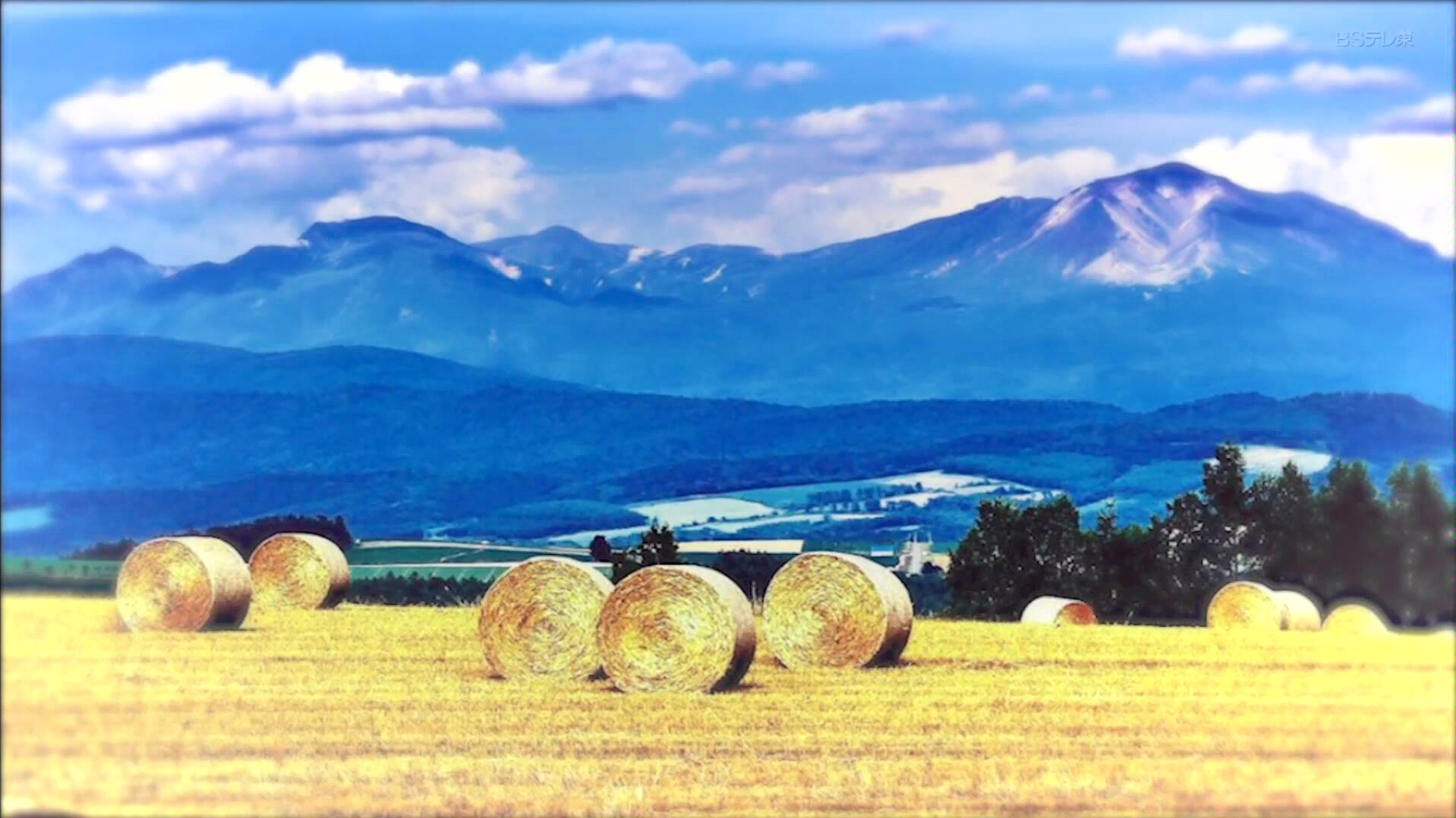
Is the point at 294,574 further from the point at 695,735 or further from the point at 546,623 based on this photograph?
the point at 695,735

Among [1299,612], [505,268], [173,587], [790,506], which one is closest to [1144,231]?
[505,268]

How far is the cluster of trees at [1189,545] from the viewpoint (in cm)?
3116

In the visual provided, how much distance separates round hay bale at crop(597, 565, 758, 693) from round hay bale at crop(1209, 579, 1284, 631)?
10356 mm

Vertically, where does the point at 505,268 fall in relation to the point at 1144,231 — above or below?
below

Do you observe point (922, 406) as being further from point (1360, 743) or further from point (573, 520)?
point (1360, 743)

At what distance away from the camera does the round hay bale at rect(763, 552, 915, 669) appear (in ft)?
67.6

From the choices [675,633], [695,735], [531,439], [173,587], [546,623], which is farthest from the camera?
[531,439]

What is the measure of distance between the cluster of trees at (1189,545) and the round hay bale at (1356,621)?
3086 millimetres

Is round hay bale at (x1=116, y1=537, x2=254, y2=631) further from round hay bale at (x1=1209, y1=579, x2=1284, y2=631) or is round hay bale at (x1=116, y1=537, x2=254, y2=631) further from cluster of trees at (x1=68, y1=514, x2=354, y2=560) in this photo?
round hay bale at (x1=1209, y1=579, x2=1284, y2=631)

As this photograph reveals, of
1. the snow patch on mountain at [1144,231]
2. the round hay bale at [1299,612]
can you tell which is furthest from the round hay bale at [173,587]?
the snow patch on mountain at [1144,231]

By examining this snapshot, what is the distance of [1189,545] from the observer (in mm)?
34219

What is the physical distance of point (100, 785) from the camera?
1177 centimetres

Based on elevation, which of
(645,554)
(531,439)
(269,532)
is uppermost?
(531,439)

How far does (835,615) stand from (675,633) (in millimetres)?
3127
